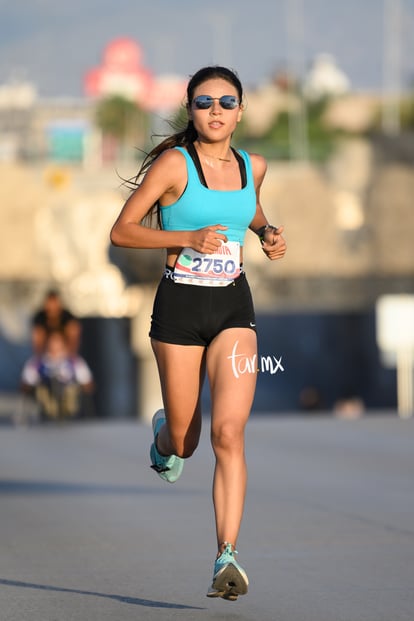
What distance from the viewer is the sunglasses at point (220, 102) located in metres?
7.49

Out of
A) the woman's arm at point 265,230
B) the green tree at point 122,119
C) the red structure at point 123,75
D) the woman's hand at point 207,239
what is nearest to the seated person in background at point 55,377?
the woman's arm at point 265,230

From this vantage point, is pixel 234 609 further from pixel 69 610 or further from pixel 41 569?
pixel 41 569

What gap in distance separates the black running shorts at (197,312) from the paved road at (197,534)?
109 cm

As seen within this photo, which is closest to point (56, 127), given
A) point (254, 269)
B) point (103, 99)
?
point (103, 99)

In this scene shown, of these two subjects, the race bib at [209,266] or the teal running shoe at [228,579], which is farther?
the race bib at [209,266]

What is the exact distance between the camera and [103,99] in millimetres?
131250

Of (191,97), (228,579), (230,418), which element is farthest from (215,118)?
(228,579)

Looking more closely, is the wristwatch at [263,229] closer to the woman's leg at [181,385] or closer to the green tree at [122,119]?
the woman's leg at [181,385]

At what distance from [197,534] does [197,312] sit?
294cm

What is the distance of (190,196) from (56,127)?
14167 cm

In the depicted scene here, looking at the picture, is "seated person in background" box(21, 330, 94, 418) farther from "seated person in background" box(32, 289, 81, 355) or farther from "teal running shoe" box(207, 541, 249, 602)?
"teal running shoe" box(207, 541, 249, 602)

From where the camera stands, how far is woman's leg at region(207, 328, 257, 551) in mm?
7270

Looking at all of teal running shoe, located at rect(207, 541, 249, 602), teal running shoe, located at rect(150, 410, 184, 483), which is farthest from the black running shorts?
teal running shoe, located at rect(207, 541, 249, 602)

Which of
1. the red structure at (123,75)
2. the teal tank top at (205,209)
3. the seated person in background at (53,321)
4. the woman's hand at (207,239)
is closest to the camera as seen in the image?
the woman's hand at (207,239)
